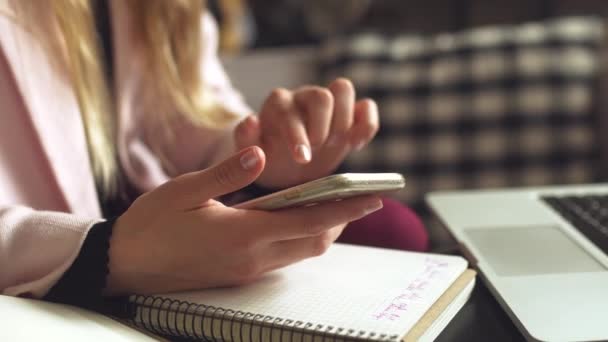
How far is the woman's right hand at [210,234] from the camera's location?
0.39 metres

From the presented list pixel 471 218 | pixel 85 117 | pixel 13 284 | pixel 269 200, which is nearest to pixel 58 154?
pixel 85 117

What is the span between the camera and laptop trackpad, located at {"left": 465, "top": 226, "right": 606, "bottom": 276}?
18.8 inches

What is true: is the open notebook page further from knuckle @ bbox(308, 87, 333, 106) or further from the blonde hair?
the blonde hair

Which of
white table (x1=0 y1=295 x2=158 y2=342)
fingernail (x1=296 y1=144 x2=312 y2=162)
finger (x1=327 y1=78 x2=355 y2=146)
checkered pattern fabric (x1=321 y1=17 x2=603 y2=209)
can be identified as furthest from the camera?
checkered pattern fabric (x1=321 y1=17 x2=603 y2=209)

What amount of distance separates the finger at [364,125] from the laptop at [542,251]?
0.12 meters

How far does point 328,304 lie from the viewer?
0.39m

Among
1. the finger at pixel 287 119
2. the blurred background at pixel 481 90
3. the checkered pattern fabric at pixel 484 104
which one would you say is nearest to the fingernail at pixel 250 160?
the finger at pixel 287 119

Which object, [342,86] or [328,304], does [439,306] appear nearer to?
[328,304]

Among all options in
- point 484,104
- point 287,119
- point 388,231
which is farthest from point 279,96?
point 484,104

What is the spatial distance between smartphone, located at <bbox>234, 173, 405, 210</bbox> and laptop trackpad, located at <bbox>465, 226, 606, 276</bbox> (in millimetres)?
151

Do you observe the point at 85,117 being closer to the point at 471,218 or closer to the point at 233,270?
the point at 233,270

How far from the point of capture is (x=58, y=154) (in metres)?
0.58

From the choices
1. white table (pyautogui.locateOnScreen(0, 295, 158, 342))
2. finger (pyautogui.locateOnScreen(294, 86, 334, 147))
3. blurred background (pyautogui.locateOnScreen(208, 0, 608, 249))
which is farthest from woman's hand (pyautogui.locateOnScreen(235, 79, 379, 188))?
blurred background (pyautogui.locateOnScreen(208, 0, 608, 249))

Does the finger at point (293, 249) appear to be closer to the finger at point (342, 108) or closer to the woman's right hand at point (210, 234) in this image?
the woman's right hand at point (210, 234)
